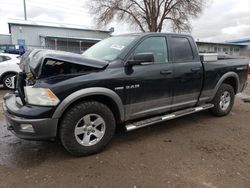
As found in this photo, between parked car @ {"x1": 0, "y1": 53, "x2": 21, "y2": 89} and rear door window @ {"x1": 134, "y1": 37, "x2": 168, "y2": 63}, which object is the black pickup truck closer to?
rear door window @ {"x1": 134, "y1": 37, "x2": 168, "y2": 63}

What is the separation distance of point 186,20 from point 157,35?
2410 cm

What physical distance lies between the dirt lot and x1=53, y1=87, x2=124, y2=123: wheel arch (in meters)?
0.62

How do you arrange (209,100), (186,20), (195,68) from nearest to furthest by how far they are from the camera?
(195,68)
(209,100)
(186,20)

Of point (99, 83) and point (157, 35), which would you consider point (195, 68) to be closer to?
point (157, 35)

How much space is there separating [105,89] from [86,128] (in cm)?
61

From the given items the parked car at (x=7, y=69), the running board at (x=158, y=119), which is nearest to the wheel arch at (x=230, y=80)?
the running board at (x=158, y=119)

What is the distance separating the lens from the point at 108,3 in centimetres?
2717

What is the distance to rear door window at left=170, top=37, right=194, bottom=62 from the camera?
432 centimetres

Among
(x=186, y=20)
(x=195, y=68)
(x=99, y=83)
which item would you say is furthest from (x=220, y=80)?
(x=186, y=20)

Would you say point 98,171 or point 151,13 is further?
point 151,13

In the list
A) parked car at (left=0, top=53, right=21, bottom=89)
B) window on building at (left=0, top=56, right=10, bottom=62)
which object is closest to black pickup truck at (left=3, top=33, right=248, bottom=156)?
parked car at (left=0, top=53, right=21, bottom=89)

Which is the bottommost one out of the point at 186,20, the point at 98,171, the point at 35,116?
the point at 98,171

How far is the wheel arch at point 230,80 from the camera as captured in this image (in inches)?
198

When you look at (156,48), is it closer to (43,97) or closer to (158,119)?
(158,119)
